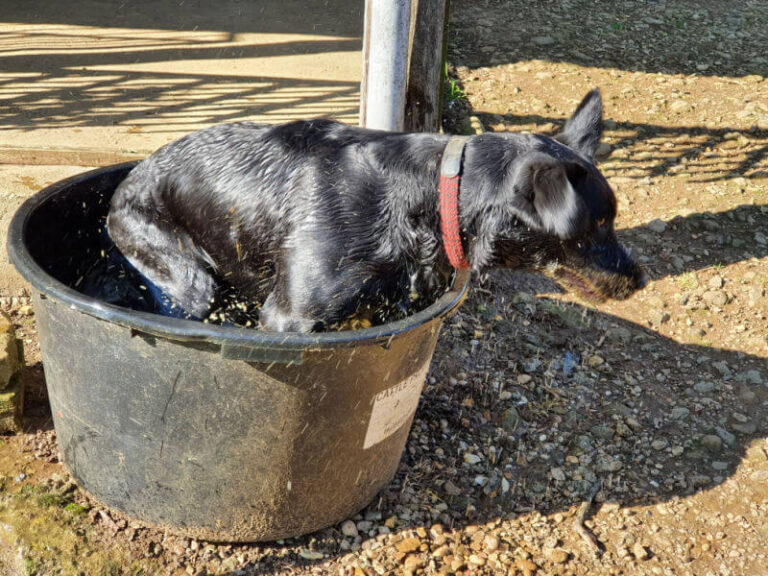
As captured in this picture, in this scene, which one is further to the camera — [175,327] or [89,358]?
[89,358]

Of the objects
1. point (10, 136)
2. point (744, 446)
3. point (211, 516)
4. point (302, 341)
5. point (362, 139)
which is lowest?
point (744, 446)

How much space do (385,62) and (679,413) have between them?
2.65 meters

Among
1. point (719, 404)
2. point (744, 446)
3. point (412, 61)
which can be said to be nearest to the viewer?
point (744, 446)

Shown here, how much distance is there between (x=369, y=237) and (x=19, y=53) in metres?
5.19

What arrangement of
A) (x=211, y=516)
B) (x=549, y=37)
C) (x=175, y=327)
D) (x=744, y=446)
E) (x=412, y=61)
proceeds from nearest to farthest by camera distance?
(x=175, y=327) < (x=211, y=516) < (x=744, y=446) < (x=412, y=61) < (x=549, y=37)

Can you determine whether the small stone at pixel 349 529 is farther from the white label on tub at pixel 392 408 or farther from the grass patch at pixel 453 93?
the grass patch at pixel 453 93

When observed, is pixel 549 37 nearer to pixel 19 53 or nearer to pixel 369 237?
pixel 19 53

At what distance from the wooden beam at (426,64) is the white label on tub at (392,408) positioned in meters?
2.54

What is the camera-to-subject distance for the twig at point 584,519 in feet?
11.9

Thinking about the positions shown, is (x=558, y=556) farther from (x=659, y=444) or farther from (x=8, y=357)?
(x=8, y=357)

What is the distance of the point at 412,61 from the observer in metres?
5.29

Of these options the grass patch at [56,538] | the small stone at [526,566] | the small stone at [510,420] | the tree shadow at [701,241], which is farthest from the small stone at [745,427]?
the grass patch at [56,538]

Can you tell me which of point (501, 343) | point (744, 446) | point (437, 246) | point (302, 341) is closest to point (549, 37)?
point (501, 343)

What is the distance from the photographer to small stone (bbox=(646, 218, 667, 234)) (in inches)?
236
